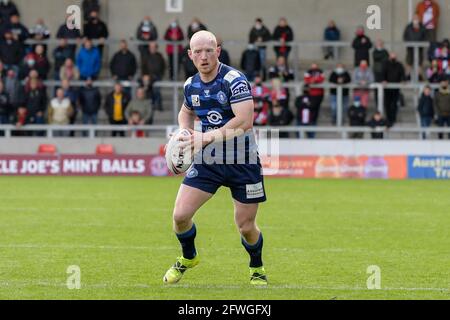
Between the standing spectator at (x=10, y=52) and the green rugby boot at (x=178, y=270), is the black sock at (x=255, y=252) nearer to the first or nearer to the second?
the green rugby boot at (x=178, y=270)

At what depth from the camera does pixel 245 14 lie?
35.3 metres

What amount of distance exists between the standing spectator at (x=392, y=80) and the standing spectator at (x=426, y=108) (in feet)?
2.67

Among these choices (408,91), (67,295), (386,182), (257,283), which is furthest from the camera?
(408,91)

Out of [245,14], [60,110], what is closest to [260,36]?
[245,14]

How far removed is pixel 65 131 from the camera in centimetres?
3075

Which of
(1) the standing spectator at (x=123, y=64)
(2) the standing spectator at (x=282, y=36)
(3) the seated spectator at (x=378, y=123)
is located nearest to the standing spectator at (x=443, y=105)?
(3) the seated spectator at (x=378, y=123)

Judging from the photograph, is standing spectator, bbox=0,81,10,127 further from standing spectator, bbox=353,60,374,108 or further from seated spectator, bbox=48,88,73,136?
standing spectator, bbox=353,60,374,108

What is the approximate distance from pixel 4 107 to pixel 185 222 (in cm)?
2076

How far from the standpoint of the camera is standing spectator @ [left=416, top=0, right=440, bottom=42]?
3306cm

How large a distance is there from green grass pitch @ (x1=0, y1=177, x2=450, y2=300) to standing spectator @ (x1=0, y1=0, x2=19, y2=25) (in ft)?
27.0

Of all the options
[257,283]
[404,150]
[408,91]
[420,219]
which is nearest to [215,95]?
[257,283]

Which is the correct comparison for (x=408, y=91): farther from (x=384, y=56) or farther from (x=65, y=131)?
(x=65, y=131)

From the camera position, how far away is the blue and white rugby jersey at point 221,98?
9.97 metres
